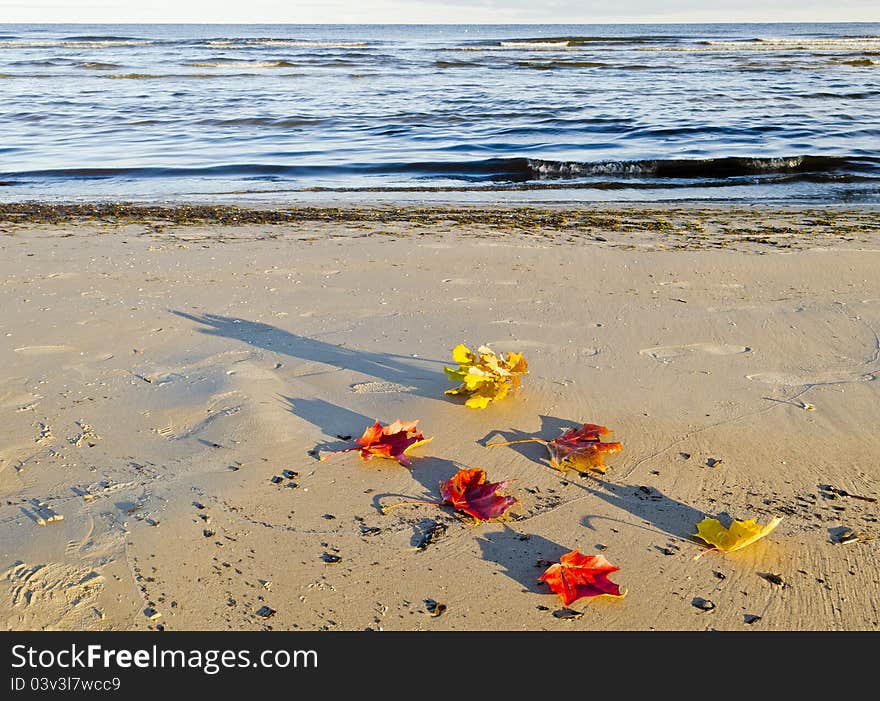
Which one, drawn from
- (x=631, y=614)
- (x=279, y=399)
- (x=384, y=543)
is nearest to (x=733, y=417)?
(x=631, y=614)

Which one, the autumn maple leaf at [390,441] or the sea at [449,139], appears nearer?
the autumn maple leaf at [390,441]

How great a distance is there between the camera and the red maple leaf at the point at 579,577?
1.88m

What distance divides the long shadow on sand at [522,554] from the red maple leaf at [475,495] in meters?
0.08

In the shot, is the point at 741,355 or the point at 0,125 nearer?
the point at 741,355

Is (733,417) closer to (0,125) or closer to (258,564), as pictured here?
(258,564)

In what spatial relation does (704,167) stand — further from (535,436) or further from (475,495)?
(475,495)

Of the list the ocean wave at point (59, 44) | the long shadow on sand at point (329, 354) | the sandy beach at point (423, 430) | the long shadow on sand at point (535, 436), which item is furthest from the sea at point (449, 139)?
the ocean wave at point (59, 44)

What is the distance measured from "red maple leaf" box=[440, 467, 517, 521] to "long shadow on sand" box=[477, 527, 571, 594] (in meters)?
0.08

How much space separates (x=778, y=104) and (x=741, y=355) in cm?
1354

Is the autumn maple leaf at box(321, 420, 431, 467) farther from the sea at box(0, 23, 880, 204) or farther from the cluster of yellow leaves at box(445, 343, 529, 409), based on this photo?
the sea at box(0, 23, 880, 204)

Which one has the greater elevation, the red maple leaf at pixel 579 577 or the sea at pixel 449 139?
the sea at pixel 449 139

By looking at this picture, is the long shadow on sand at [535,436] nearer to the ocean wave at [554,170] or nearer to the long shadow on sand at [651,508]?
the long shadow on sand at [651,508]

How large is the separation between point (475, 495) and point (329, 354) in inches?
48.1

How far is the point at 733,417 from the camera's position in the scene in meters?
2.74
